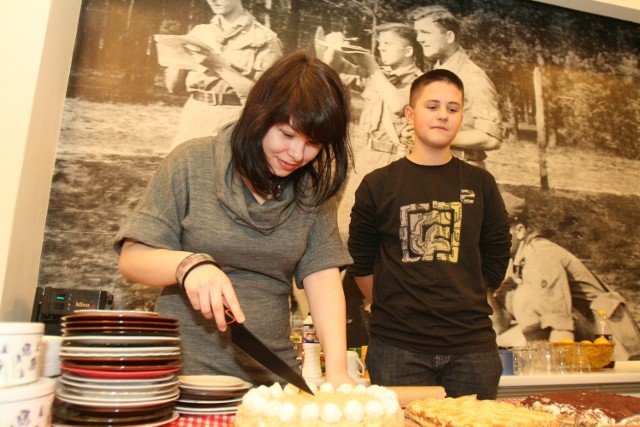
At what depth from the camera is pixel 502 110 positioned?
Answer: 10.3ft

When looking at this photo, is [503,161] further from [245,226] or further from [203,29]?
[245,226]

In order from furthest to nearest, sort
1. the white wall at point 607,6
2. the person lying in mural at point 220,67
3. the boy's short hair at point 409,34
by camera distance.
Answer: the white wall at point 607,6, the boy's short hair at point 409,34, the person lying in mural at point 220,67

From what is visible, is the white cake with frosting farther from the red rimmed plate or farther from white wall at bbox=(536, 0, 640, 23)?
white wall at bbox=(536, 0, 640, 23)

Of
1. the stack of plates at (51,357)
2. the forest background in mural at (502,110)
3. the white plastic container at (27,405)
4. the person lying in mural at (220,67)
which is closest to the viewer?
the white plastic container at (27,405)

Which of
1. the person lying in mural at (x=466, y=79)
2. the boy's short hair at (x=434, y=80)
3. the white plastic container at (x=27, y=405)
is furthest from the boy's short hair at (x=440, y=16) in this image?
the white plastic container at (x=27, y=405)

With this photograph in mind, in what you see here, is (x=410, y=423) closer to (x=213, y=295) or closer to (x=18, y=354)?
(x=213, y=295)

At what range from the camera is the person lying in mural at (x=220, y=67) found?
2652 mm

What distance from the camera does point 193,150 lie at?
49.6 inches

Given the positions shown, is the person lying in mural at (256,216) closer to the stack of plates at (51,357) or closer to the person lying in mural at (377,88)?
the stack of plates at (51,357)

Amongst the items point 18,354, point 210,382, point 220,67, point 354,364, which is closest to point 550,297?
point 354,364

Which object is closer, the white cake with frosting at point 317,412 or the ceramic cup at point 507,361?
the white cake with frosting at point 317,412

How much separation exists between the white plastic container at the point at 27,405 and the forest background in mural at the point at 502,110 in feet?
6.03

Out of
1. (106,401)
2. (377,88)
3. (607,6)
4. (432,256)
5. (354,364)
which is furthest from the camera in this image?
(607,6)

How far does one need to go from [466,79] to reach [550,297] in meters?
1.35
